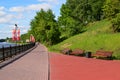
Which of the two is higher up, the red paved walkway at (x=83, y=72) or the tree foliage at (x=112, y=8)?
the tree foliage at (x=112, y=8)

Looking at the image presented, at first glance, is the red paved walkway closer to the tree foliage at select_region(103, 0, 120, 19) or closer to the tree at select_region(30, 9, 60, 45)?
the tree foliage at select_region(103, 0, 120, 19)

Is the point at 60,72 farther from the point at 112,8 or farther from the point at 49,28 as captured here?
the point at 49,28

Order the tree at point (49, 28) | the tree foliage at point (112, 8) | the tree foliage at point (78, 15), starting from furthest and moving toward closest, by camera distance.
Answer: the tree foliage at point (78, 15)
the tree at point (49, 28)
the tree foliage at point (112, 8)

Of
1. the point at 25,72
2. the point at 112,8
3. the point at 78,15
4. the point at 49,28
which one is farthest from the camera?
the point at 78,15

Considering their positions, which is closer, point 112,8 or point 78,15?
point 112,8

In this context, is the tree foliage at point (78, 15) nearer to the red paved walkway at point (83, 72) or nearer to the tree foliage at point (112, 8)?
the tree foliage at point (112, 8)

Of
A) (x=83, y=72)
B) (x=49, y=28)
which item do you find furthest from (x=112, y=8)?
(x=83, y=72)

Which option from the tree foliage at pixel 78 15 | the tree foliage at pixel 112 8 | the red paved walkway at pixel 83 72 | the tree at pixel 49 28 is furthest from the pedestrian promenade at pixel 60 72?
the tree foliage at pixel 78 15

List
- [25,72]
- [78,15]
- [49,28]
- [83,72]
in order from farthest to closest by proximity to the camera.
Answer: [78,15], [49,28], [83,72], [25,72]

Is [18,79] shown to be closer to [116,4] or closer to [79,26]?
A: [116,4]

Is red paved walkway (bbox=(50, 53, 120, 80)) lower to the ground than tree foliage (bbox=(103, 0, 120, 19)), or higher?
lower

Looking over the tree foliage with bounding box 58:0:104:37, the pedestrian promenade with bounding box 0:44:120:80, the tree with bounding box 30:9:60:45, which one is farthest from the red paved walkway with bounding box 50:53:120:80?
the tree foliage with bounding box 58:0:104:37

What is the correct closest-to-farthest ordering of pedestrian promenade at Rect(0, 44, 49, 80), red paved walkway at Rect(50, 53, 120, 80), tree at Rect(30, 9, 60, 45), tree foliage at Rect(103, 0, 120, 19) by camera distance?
pedestrian promenade at Rect(0, 44, 49, 80) → red paved walkway at Rect(50, 53, 120, 80) → tree foliage at Rect(103, 0, 120, 19) → tree at Rect(30, 9, 60, 45)

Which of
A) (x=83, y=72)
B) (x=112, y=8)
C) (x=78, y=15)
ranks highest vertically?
(x=78, y=15)
